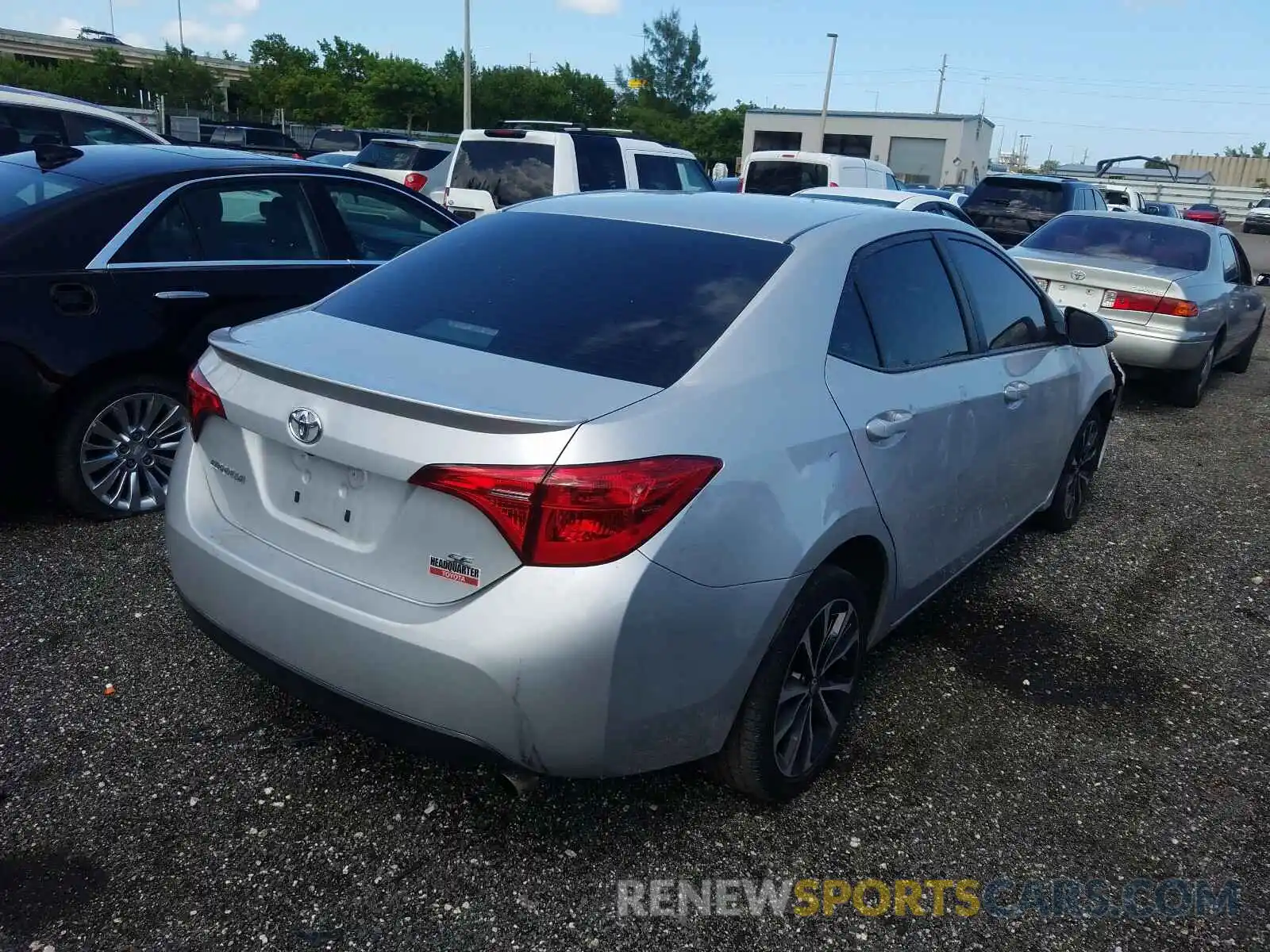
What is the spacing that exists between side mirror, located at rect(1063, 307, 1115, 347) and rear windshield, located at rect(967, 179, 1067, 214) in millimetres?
10948

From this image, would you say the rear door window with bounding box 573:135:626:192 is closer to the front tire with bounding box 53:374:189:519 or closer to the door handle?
the front tire with bounding box 53:374:189:519

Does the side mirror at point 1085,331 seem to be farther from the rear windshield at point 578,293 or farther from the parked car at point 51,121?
the parked car at point 51,121

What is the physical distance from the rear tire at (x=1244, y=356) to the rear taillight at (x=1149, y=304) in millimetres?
2831

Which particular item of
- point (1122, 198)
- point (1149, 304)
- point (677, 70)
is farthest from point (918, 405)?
point (677, 70)

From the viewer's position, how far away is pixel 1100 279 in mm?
8219

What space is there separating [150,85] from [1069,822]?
65315 mm

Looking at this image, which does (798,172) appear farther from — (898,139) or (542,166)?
(898,139)

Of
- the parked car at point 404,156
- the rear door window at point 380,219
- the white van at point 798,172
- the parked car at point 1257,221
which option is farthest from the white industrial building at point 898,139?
the rear door window at point 380,219

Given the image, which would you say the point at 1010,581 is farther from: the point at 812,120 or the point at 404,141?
the point at 812,120

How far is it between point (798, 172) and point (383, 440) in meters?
13.0

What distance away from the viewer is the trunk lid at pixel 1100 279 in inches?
318

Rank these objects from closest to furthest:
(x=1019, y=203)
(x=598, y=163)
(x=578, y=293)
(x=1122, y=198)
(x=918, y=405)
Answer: (x=578, y=293) < (x=918, y=405) < (x=598, y=163) < (x=1019, y=203) < (x=1122, y=198)

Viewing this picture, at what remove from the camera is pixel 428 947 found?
2359 millimetres

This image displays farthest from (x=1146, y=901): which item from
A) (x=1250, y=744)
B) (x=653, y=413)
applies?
(x=653, y=413)
